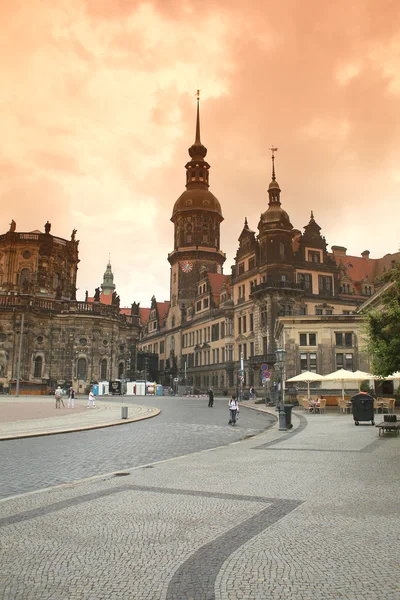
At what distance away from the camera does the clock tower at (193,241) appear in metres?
102

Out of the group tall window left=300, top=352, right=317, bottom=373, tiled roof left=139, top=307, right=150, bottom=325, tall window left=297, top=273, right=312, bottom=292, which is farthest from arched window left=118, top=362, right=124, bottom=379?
tiled roof left=139, top=307, right=150, bottom=325

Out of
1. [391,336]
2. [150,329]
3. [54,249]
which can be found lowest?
[391,336]

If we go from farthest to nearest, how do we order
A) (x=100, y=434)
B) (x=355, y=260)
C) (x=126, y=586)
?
(x=355, y=260)
(x=100, y=434)
(x=126, y=586)

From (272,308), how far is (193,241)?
43.4 metres

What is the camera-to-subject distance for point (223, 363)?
77938 millimetres

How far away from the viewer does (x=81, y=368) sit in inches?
3081

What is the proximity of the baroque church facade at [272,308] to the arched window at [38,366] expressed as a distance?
26.5 m

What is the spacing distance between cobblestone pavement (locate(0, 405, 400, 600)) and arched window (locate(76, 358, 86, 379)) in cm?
6886

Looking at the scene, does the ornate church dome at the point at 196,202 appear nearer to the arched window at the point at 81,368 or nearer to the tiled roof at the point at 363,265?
the tiled roof at the point at 363,265

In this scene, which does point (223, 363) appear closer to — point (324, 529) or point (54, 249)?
point (54, 249)

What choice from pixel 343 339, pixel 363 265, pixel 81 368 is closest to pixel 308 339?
pixel 343 339

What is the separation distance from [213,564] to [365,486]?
16.3 feet

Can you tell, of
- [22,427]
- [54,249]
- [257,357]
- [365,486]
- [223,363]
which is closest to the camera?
[365,486]

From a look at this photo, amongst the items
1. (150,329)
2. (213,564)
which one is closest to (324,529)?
(213,564)
